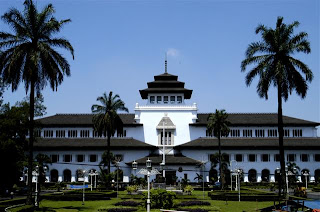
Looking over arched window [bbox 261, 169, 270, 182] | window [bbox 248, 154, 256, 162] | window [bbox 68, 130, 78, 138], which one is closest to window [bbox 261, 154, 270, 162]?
window [bbox 248, 154, 256, 162]

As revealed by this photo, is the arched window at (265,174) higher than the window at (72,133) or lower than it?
lower

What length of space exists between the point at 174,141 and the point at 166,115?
5.20 m

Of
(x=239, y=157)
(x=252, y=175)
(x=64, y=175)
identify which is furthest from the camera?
(x=64, y=175)

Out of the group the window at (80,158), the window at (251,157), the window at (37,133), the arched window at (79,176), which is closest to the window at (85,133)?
the window at (80,158)

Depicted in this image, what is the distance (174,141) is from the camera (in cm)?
7906

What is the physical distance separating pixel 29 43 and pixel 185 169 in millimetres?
44607

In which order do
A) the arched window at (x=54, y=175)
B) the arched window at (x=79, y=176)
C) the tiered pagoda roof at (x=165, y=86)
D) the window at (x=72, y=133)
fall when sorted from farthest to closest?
1. the window at (x=72, y=133)
2. the tiered pagoda roof at (x=165, y=86)
3. the arched window at (x=54, y=175)
4. the arched window at (x=79, y=176)

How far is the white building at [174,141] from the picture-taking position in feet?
246

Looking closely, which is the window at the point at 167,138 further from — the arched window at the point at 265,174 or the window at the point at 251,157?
the arched window at the point at 265,174

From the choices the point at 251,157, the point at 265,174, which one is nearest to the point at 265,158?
the point at 251,157

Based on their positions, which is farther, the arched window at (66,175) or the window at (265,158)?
the arched window at (66,175)

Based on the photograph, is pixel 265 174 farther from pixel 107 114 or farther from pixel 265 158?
pixel 107 114

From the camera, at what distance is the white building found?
75.1 m

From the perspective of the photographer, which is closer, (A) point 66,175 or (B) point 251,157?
(B) point 251,157
